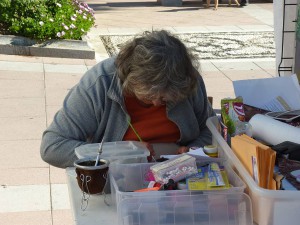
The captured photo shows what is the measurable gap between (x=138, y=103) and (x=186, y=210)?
926mm

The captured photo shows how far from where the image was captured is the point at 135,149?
236 cm

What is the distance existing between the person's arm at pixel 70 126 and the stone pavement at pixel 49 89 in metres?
1.48

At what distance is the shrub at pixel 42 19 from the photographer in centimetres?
889

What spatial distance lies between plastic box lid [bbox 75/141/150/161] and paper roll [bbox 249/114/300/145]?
40 centimetres

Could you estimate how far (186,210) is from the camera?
1861 millimetres

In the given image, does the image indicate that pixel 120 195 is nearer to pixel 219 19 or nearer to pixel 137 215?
pixel 137 215

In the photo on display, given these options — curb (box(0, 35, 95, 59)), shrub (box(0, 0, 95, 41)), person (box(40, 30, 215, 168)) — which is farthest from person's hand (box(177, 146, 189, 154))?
shrub (box(0, 0, 95, 41))

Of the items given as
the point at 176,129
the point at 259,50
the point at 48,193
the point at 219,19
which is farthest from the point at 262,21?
the point at 176,129

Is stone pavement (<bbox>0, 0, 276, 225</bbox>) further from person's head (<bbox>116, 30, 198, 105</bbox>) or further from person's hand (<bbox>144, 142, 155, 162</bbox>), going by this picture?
person's head (<bbox>116, 30, 198, 105</bbox>)

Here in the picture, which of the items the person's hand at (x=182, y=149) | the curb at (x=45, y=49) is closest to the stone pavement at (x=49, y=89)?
the curb at (x=45, y=49)

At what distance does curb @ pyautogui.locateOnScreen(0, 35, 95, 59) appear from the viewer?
8.73 m

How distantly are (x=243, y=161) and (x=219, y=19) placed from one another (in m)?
11.2

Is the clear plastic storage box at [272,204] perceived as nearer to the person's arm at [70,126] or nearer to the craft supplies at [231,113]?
the craft supplies at [231,113]

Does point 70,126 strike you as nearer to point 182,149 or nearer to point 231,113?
point 182,149
